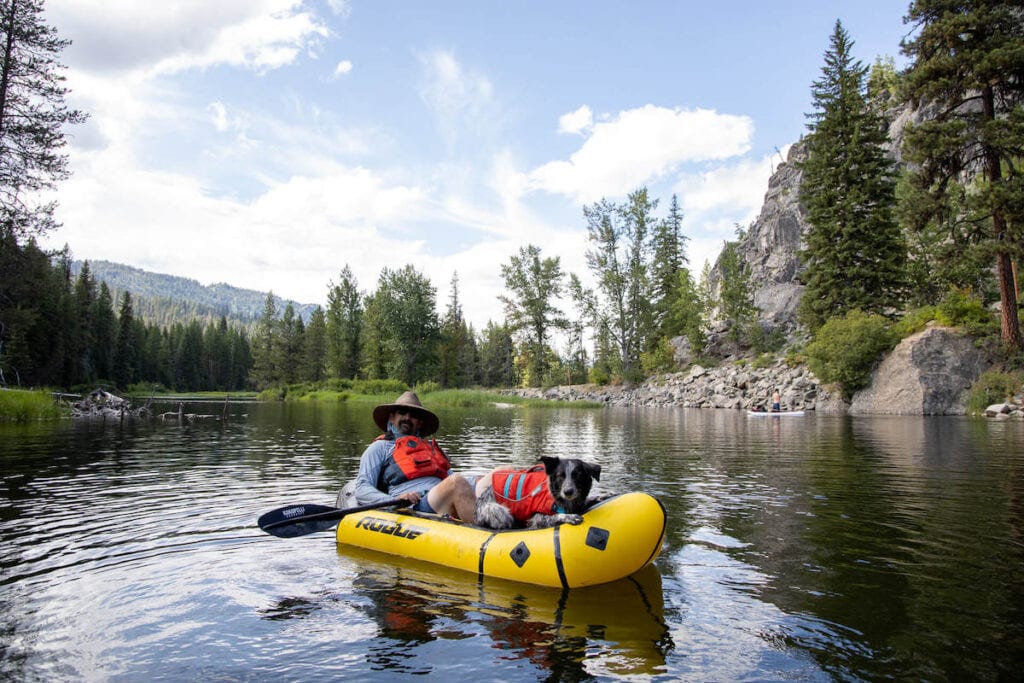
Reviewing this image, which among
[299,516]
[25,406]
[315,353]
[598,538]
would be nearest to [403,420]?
[299,516]

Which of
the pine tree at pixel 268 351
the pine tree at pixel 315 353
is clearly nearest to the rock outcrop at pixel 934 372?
the pine tree at pixel 315 353

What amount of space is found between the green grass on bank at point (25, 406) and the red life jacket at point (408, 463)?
72.0ft

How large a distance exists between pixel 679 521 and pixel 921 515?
316 centimetres

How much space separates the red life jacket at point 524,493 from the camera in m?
6.10

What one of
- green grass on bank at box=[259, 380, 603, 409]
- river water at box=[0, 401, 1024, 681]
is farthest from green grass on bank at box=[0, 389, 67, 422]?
green grass on bank at box=[259, 380, 603, 409]

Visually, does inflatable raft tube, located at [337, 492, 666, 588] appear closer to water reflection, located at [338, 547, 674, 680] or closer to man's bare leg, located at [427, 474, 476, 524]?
water reflection, located at [338, 547, 674, 680]

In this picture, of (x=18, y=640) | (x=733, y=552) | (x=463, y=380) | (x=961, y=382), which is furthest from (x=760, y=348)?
(x=18, y=640)

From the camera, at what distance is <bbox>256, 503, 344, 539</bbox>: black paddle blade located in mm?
6590

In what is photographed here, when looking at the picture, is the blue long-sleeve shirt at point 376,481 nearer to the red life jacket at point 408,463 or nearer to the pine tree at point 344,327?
the red life jacket at point 408,463

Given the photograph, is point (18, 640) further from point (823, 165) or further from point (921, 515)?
point (823, 165)

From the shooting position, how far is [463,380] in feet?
271

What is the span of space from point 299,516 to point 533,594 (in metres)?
2.94

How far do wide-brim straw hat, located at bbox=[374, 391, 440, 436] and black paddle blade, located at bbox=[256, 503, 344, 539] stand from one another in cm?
129

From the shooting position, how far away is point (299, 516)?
681 cm
